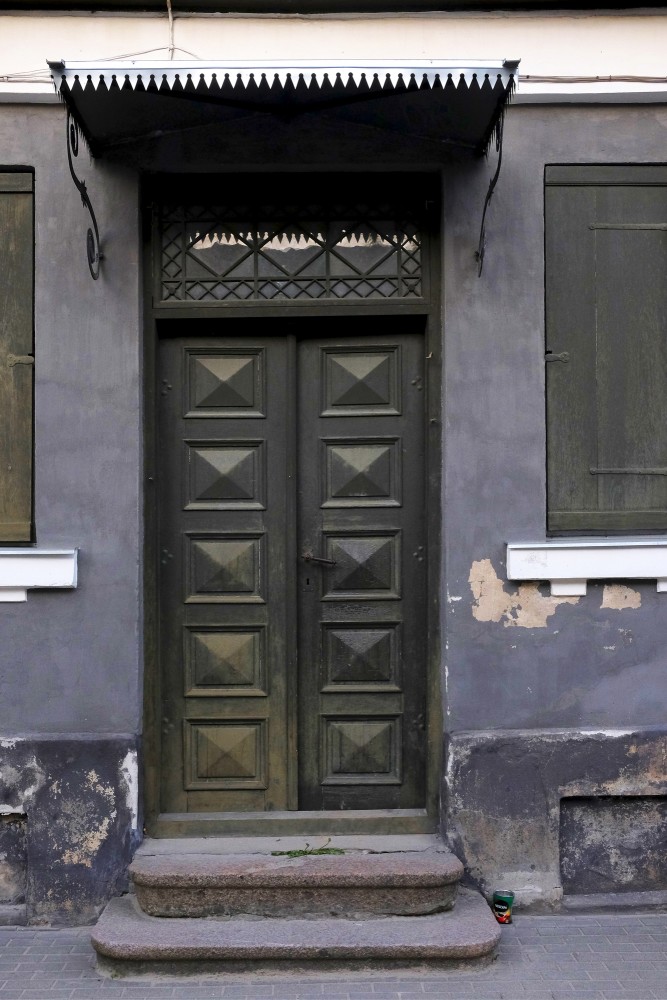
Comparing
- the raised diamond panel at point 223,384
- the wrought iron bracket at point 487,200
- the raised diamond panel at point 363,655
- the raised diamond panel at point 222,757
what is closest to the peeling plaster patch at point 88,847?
the raised diamond panel at point 222,757

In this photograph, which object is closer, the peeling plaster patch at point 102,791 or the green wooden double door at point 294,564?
the peeling plaster patch at point 102,791

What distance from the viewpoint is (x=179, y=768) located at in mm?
5043

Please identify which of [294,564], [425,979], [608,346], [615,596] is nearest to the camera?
[425,979]

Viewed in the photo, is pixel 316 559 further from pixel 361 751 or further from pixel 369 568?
pixel 361 751

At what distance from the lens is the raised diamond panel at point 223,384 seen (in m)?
5.07

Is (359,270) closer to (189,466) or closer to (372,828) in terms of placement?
(189,466)

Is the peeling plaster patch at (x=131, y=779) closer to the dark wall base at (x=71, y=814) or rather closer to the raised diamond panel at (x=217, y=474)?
the dark wall base at (x=71, y=814)

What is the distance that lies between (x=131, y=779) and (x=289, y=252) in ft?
9.59

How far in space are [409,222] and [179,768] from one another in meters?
3.28

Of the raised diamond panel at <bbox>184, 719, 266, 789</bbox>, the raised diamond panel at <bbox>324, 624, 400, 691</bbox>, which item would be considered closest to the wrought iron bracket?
the raised diamond panel at <bbox>324, 624, 400, 691</bbox>

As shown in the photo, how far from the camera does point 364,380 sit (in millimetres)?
5094

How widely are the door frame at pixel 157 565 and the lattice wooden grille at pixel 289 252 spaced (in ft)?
0.23

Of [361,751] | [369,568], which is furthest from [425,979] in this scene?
[369,568]

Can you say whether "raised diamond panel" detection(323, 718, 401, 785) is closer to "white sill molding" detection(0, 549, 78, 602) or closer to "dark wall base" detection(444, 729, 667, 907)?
"dark wall base" detection(444, 729, 667, 907)
